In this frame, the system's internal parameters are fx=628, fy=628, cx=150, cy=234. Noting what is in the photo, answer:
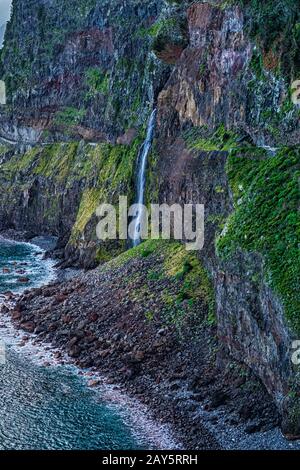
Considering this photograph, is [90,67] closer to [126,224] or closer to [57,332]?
[126,224]

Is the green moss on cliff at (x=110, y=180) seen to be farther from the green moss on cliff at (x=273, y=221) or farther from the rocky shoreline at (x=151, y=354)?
the green moss on cliff at (x=273, y=221)

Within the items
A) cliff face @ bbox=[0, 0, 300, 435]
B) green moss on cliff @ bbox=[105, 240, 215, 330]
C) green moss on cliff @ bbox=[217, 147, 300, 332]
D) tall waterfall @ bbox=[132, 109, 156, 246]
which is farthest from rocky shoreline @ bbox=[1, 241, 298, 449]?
tall waterfall @ bbox=[132, 109, 156, 246]

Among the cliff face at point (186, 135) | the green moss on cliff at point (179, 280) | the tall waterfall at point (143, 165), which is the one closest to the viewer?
the cliff face at point (186, 135)

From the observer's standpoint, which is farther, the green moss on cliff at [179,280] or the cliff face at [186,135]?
the green moss on cliff at [179,280]

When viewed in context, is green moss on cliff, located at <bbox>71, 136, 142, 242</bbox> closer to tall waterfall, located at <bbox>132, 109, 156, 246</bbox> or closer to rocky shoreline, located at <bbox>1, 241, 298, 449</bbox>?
tall waterfall, located at <bbox>132, 109, 156, 246</bbox>

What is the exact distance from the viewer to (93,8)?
104312mm

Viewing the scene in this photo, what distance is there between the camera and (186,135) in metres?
57.7

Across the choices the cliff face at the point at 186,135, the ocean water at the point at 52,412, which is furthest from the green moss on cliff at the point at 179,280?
the ocean water at the point at 52,412

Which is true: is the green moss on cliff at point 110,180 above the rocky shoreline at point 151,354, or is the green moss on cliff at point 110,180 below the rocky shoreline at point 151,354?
above

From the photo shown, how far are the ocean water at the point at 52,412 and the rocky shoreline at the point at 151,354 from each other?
6.23ft

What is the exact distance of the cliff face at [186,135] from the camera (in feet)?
110

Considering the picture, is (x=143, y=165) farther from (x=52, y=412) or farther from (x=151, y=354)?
(x=52, y=412)

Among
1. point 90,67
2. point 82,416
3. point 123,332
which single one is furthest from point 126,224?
point 90,67

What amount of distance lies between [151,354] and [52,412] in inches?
311
